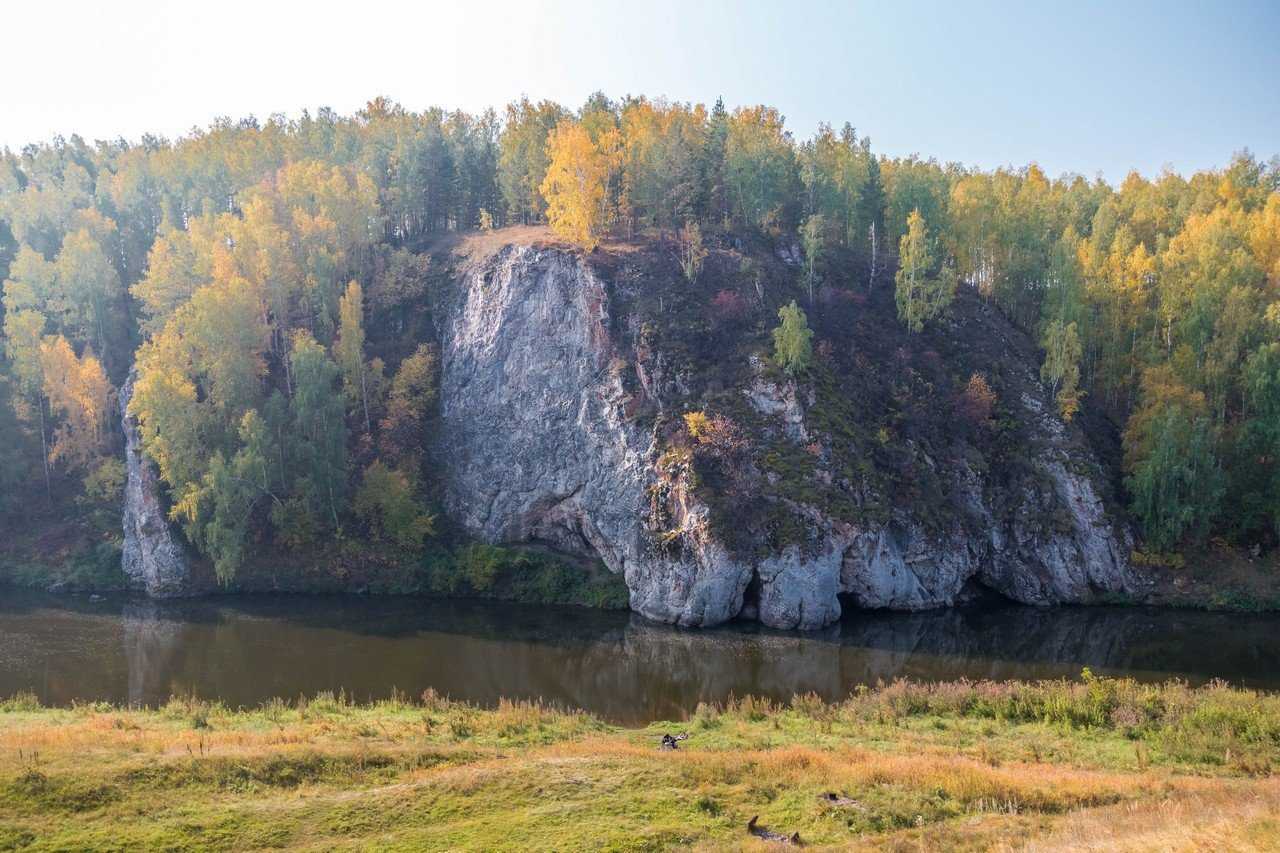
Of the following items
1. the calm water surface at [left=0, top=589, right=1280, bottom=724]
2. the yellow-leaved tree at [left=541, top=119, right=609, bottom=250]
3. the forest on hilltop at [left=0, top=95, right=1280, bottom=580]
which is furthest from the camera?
the yellow-leaved tree at [left=541, top=119, right=609, bottom=250]

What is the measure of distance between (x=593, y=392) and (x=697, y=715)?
26184mm

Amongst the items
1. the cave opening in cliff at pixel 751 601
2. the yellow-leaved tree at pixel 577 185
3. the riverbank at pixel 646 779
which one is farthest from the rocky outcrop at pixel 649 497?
the riverbank at pixel 646 779

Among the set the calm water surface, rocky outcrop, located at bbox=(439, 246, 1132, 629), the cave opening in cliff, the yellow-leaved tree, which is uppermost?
the yellow-leaved tree

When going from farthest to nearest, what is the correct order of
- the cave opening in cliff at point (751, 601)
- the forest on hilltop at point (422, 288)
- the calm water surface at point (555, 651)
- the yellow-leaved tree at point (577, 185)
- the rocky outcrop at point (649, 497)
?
the yellow-leaved tree at point (577, 185) < the forest on hilltop at point (422, 288) < the cave opening in cliff at point (751, 601) < the rocky outcrop at point (649, 497) < the calm water surface at point (555, 651)

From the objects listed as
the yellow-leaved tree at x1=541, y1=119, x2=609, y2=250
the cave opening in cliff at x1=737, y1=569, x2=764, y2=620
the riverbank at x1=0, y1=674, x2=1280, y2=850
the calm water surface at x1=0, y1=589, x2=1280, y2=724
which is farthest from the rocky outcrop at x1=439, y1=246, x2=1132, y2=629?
the riverbank at x1=0, y1=674, x2=1280, y2=850

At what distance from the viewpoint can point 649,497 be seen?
141 feet

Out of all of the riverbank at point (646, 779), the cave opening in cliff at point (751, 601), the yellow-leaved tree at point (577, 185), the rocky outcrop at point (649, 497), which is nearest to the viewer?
the riverbank at point (646, 779)

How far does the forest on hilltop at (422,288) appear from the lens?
45344 millimetres

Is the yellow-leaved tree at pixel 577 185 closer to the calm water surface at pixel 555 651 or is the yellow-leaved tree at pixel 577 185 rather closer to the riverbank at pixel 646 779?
the calm water surface at pixel 555 651

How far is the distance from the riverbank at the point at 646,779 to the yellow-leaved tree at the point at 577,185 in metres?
38.4

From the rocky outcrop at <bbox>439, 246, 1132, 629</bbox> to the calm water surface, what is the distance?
6.41ft

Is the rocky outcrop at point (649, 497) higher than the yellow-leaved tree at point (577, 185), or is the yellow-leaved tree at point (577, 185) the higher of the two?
the yellow-leaved tree at point (577, 185)

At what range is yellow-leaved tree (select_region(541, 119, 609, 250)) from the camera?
54656mm

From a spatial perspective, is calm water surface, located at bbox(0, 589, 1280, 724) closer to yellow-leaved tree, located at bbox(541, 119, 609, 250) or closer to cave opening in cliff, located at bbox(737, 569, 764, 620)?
cave opening in cliff, located at bbox(737, 569, 764, 620)
